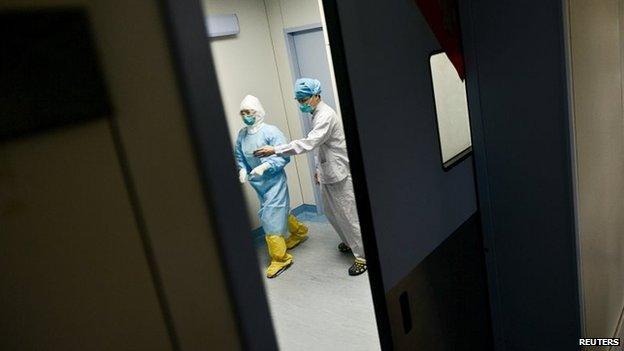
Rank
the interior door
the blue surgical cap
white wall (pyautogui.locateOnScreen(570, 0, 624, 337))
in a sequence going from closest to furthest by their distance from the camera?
white wall (pyautogui.locateOnScreen(570, 0, 624, 337)), the blue surgical cap, the interior door

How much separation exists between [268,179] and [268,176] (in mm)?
31

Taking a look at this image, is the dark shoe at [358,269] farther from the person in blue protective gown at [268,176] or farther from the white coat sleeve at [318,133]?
the white coat sleeve at [318,133]

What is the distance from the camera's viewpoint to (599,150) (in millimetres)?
1713

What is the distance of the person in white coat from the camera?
3387mm

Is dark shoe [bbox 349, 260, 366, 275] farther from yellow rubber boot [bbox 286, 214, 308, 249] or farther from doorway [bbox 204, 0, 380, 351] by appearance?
yellow rubber boot [bbox 286, 214, 308, 249]

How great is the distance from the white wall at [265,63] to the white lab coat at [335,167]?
1011 mm

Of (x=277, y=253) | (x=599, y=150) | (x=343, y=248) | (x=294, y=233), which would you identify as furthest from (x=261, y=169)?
(x=599, y=150)

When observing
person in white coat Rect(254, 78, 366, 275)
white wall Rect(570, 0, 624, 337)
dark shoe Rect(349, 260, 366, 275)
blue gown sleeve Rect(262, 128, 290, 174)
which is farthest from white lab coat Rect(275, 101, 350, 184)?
white wall Rect(570, 0, 624, 337)

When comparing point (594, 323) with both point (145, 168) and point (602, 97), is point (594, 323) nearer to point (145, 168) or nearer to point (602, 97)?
point (602, 97)

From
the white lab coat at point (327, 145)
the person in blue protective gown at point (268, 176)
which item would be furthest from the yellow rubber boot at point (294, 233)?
the white lab coat at point (327, 145)

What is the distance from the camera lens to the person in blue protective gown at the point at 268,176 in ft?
12.5

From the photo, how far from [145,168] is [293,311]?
9.28 ft

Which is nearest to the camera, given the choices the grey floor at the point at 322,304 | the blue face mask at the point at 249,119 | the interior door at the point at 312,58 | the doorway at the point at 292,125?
the grey floor at the point at 322,304

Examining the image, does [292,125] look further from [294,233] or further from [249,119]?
[294,233]
